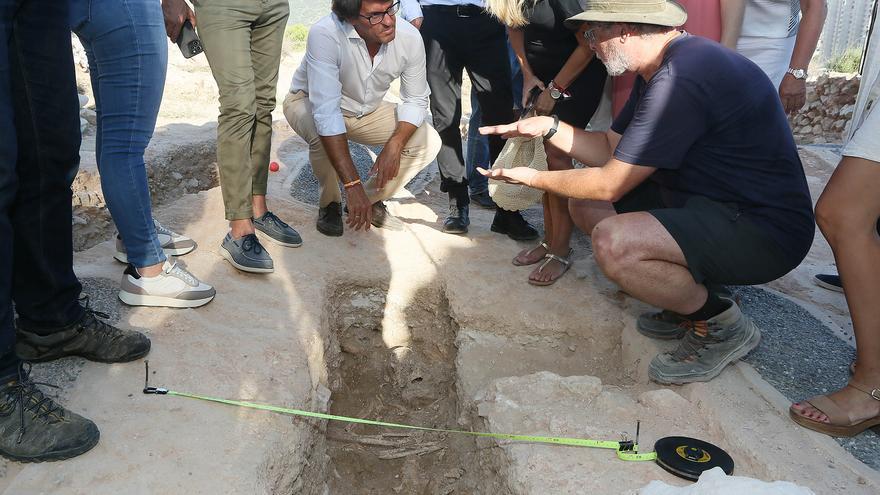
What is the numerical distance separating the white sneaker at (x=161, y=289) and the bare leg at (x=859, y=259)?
264 centimetres

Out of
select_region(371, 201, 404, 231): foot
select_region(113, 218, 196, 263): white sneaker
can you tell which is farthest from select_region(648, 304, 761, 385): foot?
select_region(113, 218, 196, 263): white sneaker

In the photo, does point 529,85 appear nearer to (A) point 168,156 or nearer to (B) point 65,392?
(B) point 65,392

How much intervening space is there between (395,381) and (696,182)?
2016mm

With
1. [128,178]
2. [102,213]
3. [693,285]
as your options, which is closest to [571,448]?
[693,285]

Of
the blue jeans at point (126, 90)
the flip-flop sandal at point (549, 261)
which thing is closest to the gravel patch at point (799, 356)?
the flip-flop sandal at point (549, 261)

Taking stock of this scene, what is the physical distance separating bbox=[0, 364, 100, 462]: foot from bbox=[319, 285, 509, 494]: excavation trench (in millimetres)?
1140

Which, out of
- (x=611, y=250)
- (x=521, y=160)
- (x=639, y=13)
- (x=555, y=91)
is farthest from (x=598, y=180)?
(x=555, y=91)

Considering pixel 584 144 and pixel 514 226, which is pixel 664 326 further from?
pixel 514 226

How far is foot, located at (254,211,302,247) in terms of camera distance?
4.08 m

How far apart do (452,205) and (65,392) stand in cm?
275

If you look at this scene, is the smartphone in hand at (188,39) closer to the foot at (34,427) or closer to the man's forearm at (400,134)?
the man's forearm at (400,134)

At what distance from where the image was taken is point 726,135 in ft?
9.38

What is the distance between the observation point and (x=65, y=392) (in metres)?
2.46

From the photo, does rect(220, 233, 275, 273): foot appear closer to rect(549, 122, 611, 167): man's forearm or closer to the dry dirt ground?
the dry dirt ground
